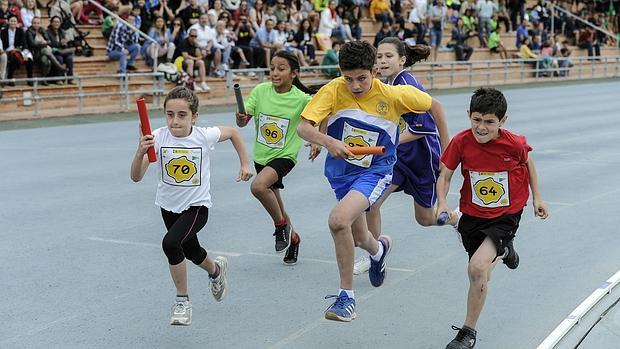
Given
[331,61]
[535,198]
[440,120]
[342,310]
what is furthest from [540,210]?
[331,61]

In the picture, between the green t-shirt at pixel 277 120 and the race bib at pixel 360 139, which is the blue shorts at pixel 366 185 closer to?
the race bib at pixel 360 139

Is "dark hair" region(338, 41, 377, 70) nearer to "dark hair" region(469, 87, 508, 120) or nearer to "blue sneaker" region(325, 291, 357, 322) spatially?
"dark hair" region(469, 87, 508, 120)

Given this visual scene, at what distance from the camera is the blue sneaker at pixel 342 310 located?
561 cm

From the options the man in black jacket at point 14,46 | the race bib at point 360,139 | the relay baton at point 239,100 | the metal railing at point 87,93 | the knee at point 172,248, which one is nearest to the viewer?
the knee at point 172,248

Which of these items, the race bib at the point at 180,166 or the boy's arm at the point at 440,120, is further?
the boy's arm at the point at 440,120

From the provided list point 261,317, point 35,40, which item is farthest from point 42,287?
point 35,40

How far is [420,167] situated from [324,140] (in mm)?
1623

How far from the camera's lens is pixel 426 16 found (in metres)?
33.8

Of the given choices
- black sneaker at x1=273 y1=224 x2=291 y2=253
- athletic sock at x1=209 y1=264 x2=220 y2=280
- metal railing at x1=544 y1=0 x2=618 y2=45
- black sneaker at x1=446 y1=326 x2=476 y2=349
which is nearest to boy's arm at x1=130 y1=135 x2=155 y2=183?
athletic sock at x1=209 y1=264 x2=220 y2=280

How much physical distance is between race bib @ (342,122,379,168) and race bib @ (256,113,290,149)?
1.50 metres

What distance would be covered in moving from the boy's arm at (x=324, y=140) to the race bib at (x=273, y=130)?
59.9 inches

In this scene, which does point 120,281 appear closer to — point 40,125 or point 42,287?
point 42,287

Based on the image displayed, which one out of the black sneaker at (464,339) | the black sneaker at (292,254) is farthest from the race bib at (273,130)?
the black sneaker at (464,339)

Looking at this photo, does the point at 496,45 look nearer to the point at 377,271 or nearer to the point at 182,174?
the point at 377,271
